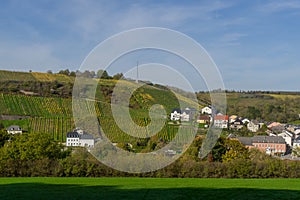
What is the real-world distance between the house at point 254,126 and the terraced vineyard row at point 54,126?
33.0 meters

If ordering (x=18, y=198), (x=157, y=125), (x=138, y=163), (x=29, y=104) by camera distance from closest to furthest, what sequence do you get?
(x=18, y=198) < (x=157, y=125) < (x=138, y=163) < (x=29, y=104)

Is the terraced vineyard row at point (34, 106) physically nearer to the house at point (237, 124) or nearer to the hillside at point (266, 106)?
the house at point (237, 124)

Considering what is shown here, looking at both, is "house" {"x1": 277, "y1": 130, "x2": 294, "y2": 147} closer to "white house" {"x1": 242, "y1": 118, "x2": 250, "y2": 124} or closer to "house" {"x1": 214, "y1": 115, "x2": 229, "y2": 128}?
"white house" {"x1": 242, "y1": 118, "x2": 250, "y2": 124}

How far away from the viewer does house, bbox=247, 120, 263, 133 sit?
6806cm

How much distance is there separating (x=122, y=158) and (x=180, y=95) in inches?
269

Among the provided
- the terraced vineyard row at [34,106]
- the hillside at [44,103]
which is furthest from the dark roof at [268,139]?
the terraced vineyard row at [34,106]

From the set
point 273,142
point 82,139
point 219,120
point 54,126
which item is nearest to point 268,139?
point 273,142

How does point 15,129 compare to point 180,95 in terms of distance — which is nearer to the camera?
point 180,95

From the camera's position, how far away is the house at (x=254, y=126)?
68062mm

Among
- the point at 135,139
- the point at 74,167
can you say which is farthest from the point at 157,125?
the point at 74,167

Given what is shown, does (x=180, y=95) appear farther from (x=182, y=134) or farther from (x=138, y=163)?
(x=138, y=163)

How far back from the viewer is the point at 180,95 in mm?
13797

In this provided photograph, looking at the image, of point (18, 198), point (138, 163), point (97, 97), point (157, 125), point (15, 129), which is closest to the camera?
point (18, 198)

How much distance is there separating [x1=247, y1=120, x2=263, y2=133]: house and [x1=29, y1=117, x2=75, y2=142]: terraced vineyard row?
33024 mm
